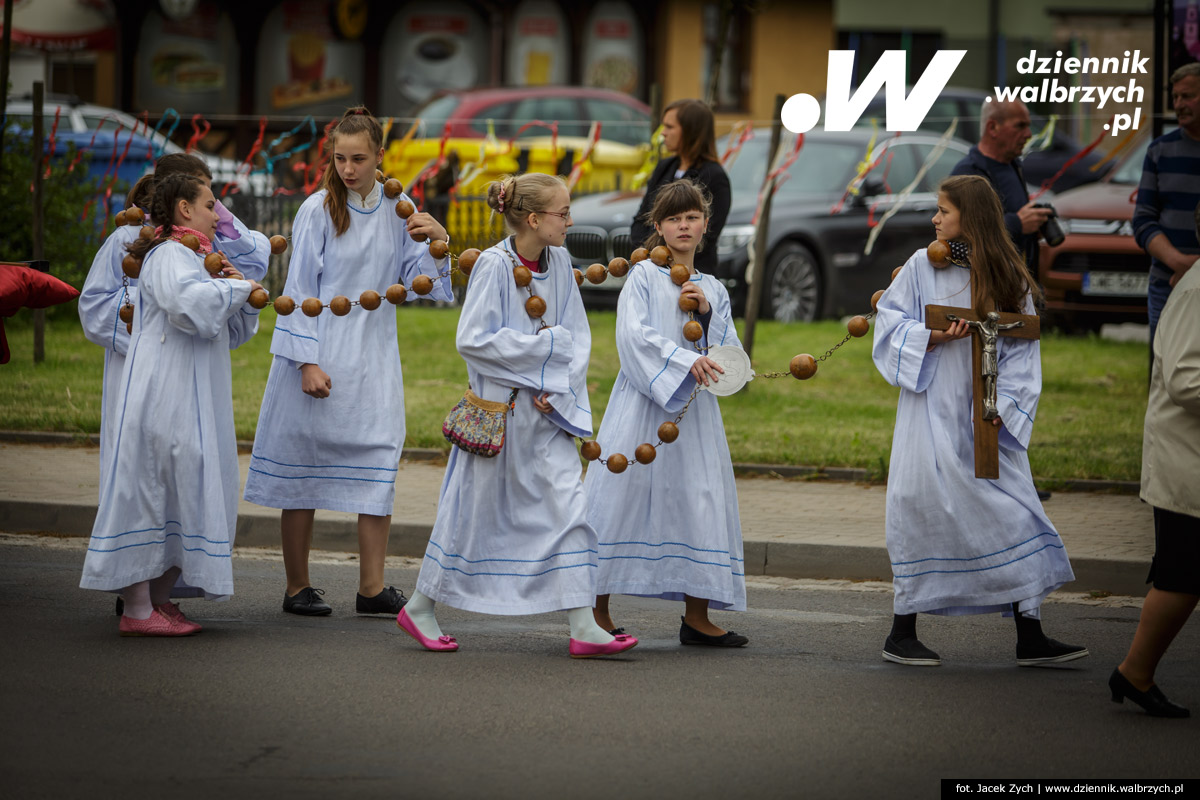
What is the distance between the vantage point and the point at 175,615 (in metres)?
5.87

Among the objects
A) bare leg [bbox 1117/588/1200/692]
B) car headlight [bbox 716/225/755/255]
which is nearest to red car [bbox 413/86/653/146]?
car headlight [bbox 716/225/755/255]

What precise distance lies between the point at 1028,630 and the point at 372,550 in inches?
98.7

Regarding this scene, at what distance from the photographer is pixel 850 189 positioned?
1386 cm

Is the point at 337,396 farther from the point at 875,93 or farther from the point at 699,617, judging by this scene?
the point at 875,93

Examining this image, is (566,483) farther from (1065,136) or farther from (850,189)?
(1065,136)

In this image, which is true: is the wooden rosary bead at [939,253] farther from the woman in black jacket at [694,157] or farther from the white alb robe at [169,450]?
the white alb robe at [169,450]

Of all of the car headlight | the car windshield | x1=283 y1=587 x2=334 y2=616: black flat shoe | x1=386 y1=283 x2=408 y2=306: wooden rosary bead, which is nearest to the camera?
x1=386 y1=283 x2=408 y2=306: wooden rosary bead

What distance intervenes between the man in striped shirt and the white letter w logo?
5.27 meters

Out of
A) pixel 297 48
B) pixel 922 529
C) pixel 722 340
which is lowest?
pixel 922 529

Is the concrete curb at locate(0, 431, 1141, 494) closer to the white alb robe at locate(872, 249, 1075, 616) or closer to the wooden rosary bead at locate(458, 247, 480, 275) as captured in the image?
the white alb robe at locate(872, 249, 1075, 616)

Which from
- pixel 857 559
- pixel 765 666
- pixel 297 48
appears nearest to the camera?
pixel 765 666

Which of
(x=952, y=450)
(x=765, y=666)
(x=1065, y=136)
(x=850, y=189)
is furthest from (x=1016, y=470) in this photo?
(x=1065, y=136)

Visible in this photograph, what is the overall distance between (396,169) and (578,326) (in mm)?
9467

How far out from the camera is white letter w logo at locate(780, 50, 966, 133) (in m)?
15.9
